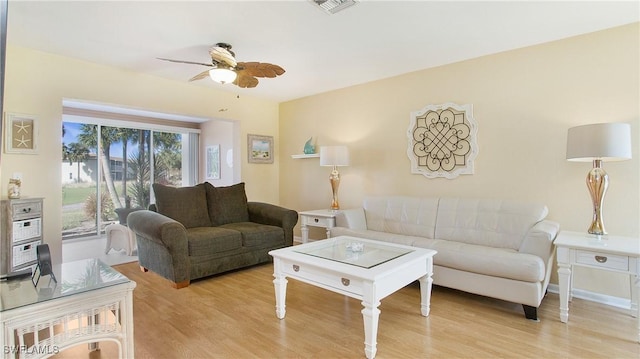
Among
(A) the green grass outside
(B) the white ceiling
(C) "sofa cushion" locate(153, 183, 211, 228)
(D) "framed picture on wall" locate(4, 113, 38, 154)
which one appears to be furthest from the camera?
(A) the green grass outside

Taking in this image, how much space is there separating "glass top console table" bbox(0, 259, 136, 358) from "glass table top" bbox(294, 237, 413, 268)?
1.22 metres

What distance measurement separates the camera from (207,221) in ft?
13.1

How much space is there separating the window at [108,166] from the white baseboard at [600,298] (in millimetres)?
5956

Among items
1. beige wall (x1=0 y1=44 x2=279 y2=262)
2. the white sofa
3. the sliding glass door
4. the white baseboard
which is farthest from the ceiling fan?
the sliding glass door

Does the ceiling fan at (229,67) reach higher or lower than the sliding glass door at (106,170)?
higher

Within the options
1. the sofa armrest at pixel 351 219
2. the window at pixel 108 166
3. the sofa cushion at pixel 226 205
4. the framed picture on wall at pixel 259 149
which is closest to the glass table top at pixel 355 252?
the sofa armrest at pixel 351 219

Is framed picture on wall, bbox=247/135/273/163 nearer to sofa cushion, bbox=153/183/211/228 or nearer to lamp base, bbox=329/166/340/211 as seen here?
sofa cushion, bbox=153/183/211/228

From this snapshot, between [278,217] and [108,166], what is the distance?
3.71m

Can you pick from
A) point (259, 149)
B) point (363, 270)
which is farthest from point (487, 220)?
point (259, 149)

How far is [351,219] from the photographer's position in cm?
363

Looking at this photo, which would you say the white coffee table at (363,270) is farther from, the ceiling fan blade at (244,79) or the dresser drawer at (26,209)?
the dresser drawer at (26,209)

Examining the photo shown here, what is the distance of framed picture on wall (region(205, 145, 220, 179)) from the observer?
6.67m

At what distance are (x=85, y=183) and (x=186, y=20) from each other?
4.36 meters

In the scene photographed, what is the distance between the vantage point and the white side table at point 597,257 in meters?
2.19
